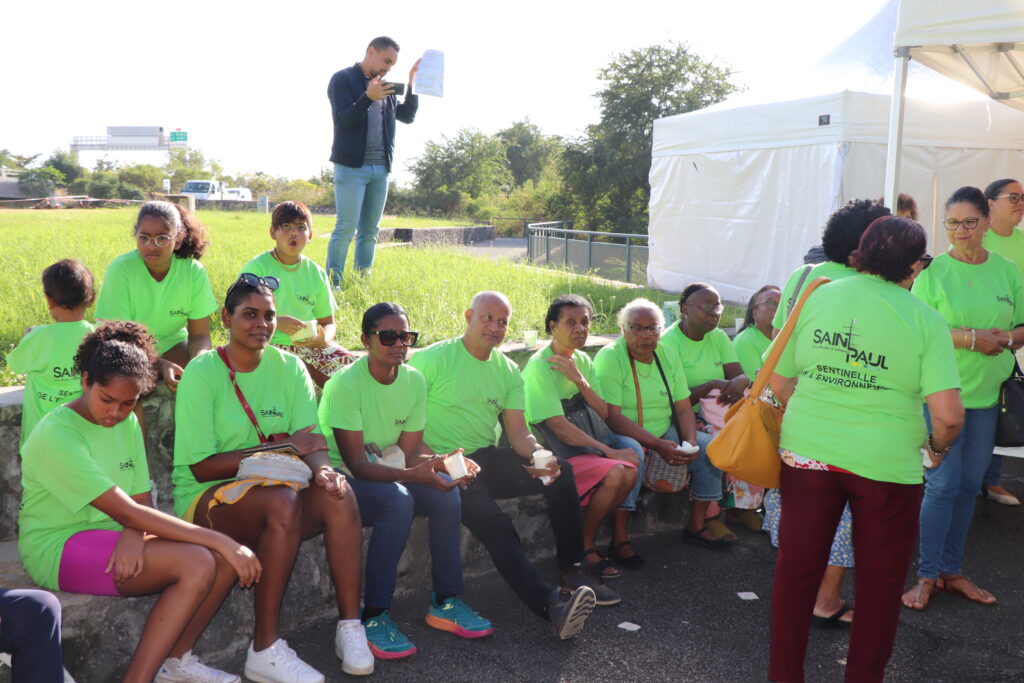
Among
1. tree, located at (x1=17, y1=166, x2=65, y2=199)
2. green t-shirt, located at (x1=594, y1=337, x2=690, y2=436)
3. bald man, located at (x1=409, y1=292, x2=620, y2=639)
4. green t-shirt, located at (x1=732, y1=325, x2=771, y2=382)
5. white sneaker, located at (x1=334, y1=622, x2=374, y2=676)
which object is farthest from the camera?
tree, located at (x1=17, y1=166, x2=65, y2=199)

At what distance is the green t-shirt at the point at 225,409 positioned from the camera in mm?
3420

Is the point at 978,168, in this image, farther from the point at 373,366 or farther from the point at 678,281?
the point at 373,366

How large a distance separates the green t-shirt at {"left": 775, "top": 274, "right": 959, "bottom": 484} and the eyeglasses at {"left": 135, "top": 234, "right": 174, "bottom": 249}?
2912 millimetres

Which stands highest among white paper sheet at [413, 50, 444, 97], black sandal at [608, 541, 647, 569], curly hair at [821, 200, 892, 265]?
white paper sheet at [413, 50, 444, 97]

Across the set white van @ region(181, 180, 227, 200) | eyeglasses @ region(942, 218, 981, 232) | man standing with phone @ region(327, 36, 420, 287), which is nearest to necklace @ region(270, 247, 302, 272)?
man standing with phone @ region(327, 36, 420, 287)

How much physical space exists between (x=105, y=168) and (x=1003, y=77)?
58.3 meters

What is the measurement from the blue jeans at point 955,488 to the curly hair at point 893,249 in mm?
1546

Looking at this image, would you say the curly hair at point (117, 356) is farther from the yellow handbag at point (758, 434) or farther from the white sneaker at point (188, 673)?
the yellow handbag at point (758, 434)

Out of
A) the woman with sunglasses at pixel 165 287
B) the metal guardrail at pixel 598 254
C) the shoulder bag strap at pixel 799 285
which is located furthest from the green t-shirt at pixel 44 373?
the metal guardrail at pixel 598 254

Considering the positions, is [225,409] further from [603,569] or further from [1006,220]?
[1006,220]

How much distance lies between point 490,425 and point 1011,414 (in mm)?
2456

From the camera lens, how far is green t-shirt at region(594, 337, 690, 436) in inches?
191

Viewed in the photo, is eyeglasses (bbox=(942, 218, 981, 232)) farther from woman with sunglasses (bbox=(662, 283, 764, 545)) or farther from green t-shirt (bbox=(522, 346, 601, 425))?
green t-shirt (bbox=(522, 346, 601, 425))

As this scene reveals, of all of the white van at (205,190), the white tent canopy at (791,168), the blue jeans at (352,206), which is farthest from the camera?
the white van at (205,190)
